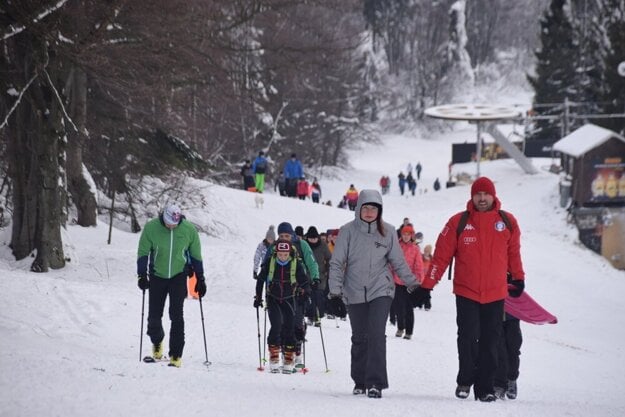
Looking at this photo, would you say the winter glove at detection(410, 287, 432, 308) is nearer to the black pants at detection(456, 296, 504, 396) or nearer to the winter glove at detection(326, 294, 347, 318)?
the black pants at detection(456, 296, 504, 396)

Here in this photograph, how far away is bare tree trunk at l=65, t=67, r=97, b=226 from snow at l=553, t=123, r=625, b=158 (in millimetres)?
19436

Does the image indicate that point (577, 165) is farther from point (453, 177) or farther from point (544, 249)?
point (453, 177)

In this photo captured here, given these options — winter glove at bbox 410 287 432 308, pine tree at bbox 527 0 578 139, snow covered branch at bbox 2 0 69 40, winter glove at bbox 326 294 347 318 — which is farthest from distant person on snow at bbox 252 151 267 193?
pine tree at bbox 527 0 578 139

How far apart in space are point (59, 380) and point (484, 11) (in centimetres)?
9607

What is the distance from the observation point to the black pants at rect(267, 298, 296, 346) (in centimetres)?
961

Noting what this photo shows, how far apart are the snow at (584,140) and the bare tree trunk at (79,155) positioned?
765 inches

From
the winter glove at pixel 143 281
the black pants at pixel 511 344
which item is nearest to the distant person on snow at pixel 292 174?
the winter glove at pixel 143 281

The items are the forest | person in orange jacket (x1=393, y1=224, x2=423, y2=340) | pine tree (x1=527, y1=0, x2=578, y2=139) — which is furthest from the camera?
pine tree (x1=527, y1=0, x2=578, y2=139)

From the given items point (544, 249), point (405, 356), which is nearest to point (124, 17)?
point (405, 356)

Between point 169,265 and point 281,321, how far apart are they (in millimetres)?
1511

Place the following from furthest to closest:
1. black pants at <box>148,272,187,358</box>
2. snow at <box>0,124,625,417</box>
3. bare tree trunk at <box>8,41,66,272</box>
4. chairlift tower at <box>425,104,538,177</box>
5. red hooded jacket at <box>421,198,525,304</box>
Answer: chairlift tower at <box>425,104,538,177</box> → bare tree trunk at <box>8,41,66,272</box> → black pants at <box>148,272,187,358</box> → red hooded jacket at <box>421,198,525,304</box> → snow at <box>0,124,625,417</box>

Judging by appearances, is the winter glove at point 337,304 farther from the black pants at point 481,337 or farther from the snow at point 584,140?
the snow at point 584,140

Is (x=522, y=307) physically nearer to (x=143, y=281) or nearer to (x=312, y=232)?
(x=143, y=281)

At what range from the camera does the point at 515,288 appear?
24.8ft
